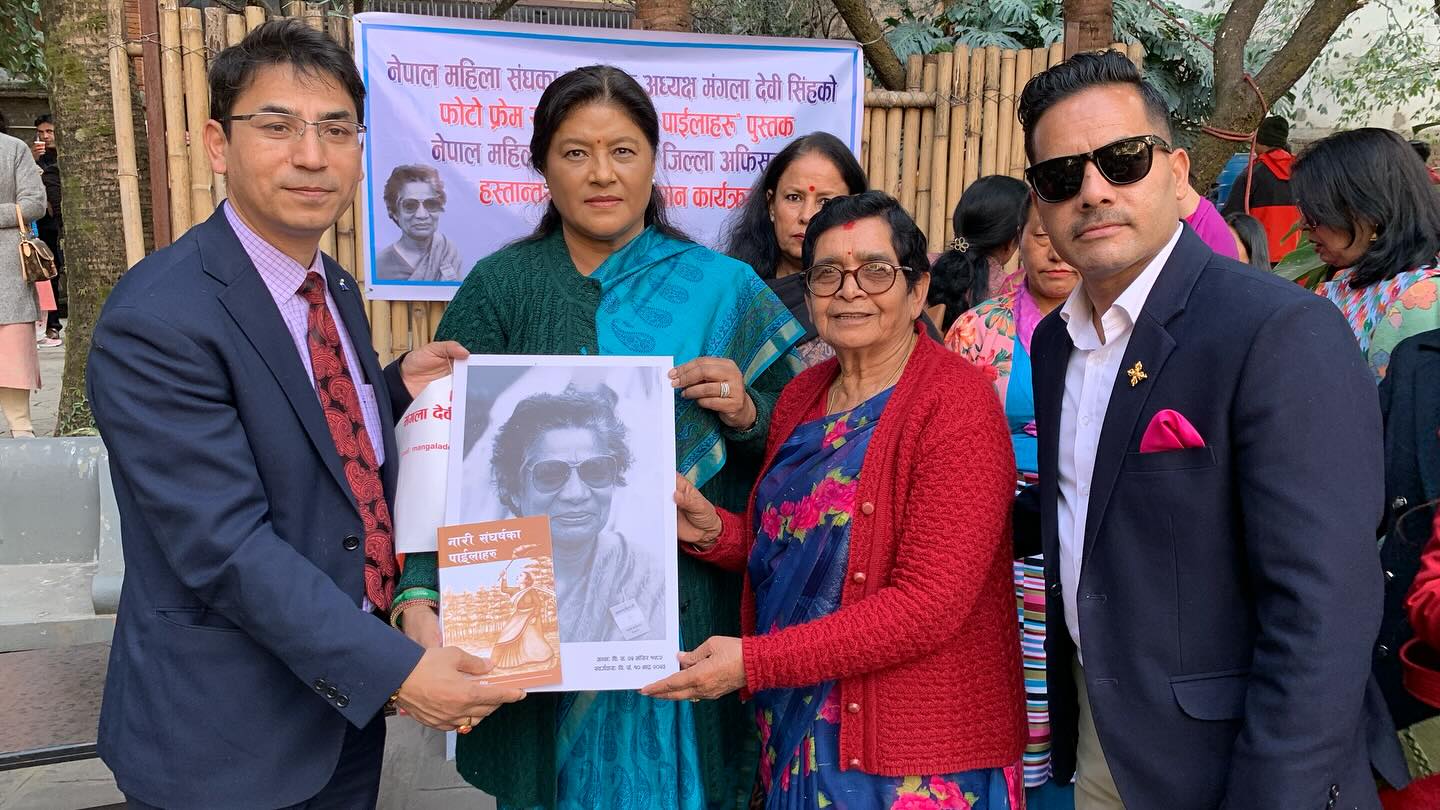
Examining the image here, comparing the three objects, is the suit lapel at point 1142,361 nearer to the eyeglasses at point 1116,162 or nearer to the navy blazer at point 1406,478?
the eyeglasses at point 1116,162

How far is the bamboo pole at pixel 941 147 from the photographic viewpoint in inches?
216

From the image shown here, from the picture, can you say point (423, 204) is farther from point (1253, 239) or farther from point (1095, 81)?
point (1253, 239)

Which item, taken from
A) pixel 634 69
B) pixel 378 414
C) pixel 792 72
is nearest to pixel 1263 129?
pixel 792 72

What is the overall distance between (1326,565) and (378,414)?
1.81m

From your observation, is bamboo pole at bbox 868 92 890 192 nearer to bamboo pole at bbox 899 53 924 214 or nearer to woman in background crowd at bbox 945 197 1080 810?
bamboo pole at bbox 899 53 924 214

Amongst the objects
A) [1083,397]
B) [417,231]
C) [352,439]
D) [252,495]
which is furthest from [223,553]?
[417,231]

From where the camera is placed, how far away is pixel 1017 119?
222 inches

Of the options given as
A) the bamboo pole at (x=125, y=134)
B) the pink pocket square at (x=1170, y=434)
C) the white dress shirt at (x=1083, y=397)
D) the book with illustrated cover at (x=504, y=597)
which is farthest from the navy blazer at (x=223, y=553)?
the bamboo pole at (x=125, y=134)

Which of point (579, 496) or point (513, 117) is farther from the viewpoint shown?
point (513, 117)

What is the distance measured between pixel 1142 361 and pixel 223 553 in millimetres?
1640

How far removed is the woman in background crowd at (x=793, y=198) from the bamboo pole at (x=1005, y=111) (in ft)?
7.21

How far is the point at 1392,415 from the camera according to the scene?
2078 mm

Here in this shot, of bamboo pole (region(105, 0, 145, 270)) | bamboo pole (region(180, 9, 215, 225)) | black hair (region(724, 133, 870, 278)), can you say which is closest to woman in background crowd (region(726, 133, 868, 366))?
black hair (region(724, 133, 870, 278))

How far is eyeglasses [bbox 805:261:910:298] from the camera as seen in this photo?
7.11ft
